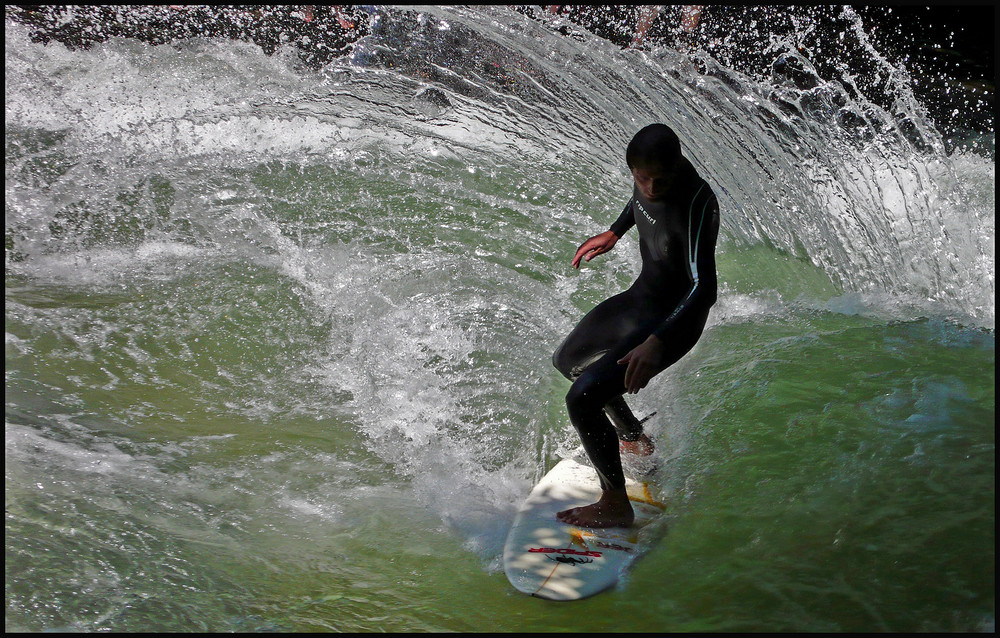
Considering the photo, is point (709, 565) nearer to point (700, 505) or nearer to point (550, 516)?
point (700, 505)

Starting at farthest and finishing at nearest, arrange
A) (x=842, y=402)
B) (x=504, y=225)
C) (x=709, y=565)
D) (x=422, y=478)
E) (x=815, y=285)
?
(x=504, y=225)
(x=815, y=285)
(x=842, y=402)
(x=422, y=478)
(x=709, y=565)

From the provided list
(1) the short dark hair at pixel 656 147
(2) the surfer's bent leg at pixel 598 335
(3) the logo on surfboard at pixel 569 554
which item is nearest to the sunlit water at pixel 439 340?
(3) the logo on surfboard at pixel 569 554

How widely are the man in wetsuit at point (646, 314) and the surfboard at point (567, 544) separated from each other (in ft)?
0.26

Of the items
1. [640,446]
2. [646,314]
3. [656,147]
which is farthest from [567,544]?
[656,147]

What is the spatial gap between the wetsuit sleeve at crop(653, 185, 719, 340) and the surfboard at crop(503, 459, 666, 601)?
3.34ft

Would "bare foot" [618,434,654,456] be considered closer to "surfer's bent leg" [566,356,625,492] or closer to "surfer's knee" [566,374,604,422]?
"surfer's bent leg" [566,356,625,492]

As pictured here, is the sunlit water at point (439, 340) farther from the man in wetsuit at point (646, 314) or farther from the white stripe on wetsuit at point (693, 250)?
the white stripe on wetsuit at point (693, 250)

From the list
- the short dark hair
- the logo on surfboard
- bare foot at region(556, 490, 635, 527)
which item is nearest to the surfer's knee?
bare foot at region(556, 490, 635, 527)

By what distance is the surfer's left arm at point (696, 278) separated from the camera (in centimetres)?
282

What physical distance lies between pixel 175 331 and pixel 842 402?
4.03 meters

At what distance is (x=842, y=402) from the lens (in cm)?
396

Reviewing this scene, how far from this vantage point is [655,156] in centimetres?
280

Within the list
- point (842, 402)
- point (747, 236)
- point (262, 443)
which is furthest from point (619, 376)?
point (747, 236)

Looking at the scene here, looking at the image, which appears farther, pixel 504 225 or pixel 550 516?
pixel 504 225
